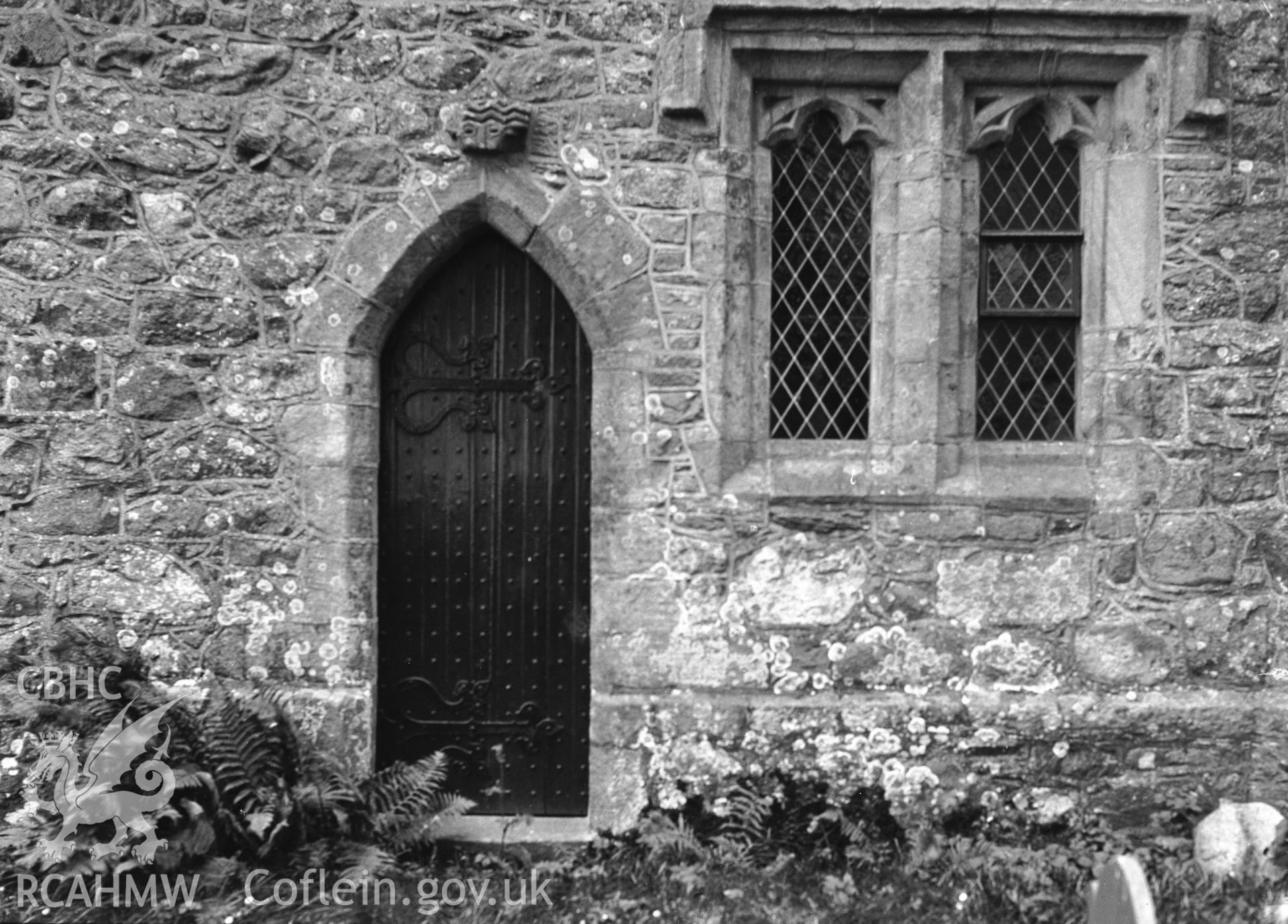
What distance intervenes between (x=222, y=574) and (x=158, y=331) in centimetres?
110

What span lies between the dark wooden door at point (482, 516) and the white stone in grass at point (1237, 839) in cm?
271

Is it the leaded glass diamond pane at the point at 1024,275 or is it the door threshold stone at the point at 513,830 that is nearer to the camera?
Result: the door threshold stone at the point at 513,830

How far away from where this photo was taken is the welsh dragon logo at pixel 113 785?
4.19 metres

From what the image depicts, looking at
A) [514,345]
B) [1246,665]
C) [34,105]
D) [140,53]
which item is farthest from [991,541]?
[34,105]

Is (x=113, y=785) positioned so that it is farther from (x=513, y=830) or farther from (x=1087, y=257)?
(x=1087, y=257)

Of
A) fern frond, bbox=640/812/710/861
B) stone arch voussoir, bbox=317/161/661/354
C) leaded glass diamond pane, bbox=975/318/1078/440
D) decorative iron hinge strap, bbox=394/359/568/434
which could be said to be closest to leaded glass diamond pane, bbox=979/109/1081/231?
leaded glass diamond pane, bbox=975/318/1078/440

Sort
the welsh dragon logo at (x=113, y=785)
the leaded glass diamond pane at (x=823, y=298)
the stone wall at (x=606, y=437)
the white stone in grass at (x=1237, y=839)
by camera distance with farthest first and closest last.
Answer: the leaded glass diamond pane at (x=823, y=298)
the stone wall at (x=606, y=437)
the white stone in grass at (x=1237, y=839)
the welsh dragon logo at (x=113, y=785)

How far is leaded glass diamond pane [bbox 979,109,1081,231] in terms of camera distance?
16.5 ft

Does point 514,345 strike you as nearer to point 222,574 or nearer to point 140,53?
point 222,574

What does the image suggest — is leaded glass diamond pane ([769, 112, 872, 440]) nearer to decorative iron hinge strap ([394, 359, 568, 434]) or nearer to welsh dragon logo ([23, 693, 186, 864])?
decorative iron hinge strap ([394, 359, 568, 434])

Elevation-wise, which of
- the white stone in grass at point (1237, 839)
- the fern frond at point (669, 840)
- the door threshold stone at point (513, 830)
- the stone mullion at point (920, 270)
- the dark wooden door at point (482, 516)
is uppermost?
the stone mullion at point (920, 270)

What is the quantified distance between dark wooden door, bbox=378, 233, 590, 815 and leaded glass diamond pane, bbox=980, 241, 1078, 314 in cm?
192

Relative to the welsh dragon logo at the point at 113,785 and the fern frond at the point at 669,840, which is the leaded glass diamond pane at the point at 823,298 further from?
the welsh dragon logo at the point at 113,785

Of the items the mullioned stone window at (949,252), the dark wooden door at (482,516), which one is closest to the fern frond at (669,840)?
the dark wooden door at (482,516)
